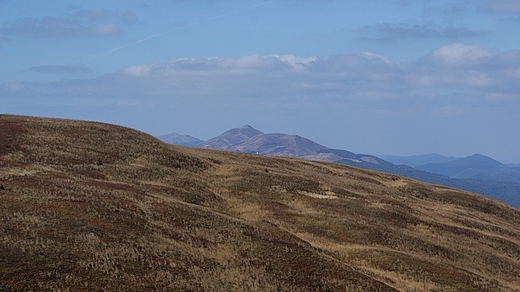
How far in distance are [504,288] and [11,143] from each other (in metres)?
63.1

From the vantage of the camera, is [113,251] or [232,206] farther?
[232,206]

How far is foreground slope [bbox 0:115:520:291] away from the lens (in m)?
32.7

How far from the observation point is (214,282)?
33250mm

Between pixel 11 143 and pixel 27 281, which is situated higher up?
pixel 11 143

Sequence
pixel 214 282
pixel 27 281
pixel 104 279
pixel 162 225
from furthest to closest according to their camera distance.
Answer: pixel 162 225
pixel 214 282
pixel 104 279
pixel 27 281

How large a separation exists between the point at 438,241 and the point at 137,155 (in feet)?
150

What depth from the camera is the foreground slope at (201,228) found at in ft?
107

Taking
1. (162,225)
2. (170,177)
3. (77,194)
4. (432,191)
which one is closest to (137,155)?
(170,177)

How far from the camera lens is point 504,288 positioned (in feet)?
156

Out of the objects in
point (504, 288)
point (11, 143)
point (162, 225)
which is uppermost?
point (11, 143)

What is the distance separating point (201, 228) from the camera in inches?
1786

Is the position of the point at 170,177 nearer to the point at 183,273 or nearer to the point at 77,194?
A: the point at 77,194

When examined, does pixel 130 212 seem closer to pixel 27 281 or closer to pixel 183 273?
pixel 183 273

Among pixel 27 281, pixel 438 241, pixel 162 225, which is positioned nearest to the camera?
pixel 27 281
